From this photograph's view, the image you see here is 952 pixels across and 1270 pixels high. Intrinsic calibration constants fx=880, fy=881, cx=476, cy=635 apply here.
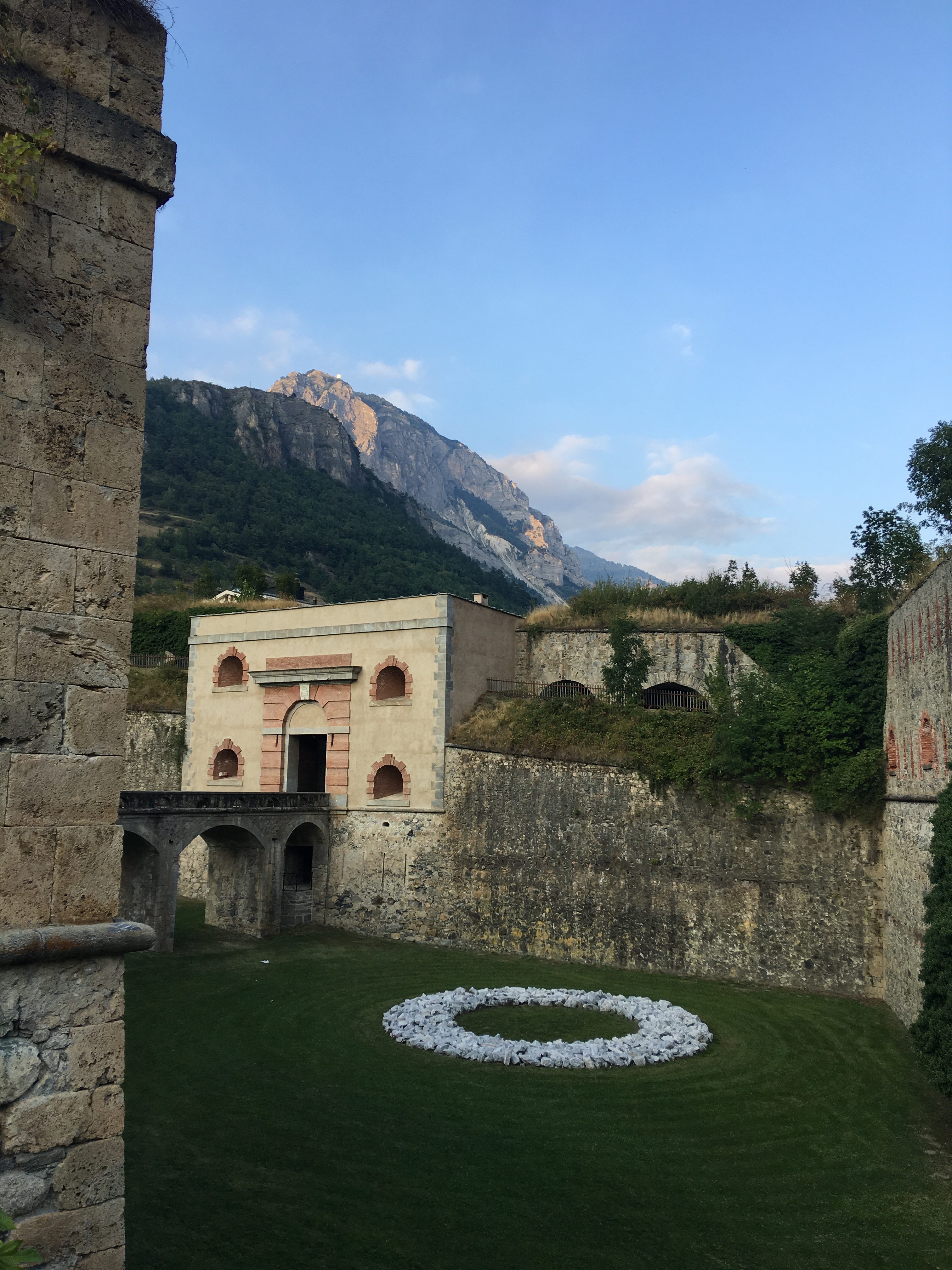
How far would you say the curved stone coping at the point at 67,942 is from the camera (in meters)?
3.83

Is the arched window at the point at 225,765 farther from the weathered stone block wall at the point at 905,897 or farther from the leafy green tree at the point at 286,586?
the weathered stone block wall at the point at 905,897

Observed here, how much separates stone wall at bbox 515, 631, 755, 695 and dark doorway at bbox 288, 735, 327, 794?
6.69 metres

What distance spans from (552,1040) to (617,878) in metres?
6.09

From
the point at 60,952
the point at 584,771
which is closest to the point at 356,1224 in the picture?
the point at 60,952

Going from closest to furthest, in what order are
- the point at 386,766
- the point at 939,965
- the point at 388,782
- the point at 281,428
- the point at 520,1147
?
the point at 520,1147 < the point at 939,965 < the point at 386,766 < the point at 388,782 < the point at 281,428

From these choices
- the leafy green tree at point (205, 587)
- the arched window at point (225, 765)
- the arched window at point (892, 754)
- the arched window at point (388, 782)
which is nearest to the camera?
the arched window at point (892, 754)

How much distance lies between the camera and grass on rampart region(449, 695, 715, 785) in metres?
20.5

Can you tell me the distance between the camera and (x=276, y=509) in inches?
2911

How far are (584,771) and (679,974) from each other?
5014mm

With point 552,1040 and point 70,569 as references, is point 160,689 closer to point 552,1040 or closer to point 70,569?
point 552,1040

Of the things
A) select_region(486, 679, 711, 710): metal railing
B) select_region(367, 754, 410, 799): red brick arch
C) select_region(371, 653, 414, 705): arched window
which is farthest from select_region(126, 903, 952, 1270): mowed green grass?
select_region(486, 679, 711, 710): metal railing


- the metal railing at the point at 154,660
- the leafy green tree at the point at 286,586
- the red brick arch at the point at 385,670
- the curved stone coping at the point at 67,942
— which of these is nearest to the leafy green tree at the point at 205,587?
the leafy green tree at the point at 286,586

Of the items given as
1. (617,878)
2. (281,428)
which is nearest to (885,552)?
(617,878)

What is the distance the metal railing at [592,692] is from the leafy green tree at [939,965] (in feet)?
38.5
